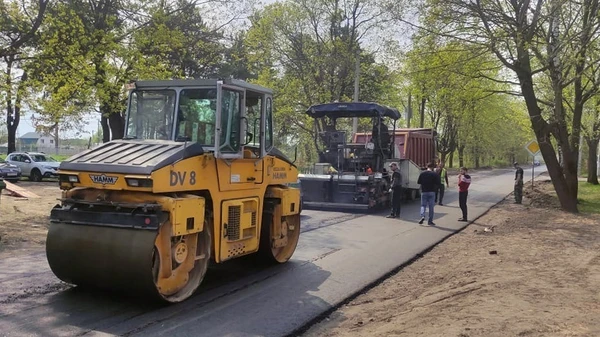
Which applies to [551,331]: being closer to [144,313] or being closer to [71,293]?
[144,313]

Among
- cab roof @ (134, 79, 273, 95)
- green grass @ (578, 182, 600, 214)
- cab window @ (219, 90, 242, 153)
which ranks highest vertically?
cab roof @ (134, 79, 273, 95)

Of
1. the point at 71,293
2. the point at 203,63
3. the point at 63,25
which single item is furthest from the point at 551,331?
the point at 203,63

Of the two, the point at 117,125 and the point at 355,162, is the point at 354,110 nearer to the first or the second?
the point at 355,162

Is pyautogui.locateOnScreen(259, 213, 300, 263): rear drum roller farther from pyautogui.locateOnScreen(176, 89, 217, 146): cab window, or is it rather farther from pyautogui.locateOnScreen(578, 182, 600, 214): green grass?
pyautogui.locateOnScreen(578, 182, 600, 214): green grass

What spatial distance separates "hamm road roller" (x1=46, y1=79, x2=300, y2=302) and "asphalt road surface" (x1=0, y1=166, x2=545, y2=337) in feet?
1.03

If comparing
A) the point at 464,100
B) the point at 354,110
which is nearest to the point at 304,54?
the point at 464,100

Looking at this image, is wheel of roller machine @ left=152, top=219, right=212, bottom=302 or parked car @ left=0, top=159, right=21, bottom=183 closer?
wheel of roller machine @ left=152, top=219, right=212, bottom=302

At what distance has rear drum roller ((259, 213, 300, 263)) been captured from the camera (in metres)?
8.69

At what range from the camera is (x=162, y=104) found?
25.1ft

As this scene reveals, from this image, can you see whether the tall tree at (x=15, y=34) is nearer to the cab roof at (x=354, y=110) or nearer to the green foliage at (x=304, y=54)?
the cab roof at (x=354, y=110)

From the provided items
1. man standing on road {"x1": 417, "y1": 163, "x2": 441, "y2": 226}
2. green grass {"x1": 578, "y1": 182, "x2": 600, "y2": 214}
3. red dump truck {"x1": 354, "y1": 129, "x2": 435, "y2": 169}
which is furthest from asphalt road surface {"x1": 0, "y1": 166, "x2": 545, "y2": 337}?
green grass {"x1": 578, "y1": 182, "x2": 600, "y2": 214}

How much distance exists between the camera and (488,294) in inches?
273

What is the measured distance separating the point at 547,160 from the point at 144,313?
16.0m

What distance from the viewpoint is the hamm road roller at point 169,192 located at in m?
6.12
